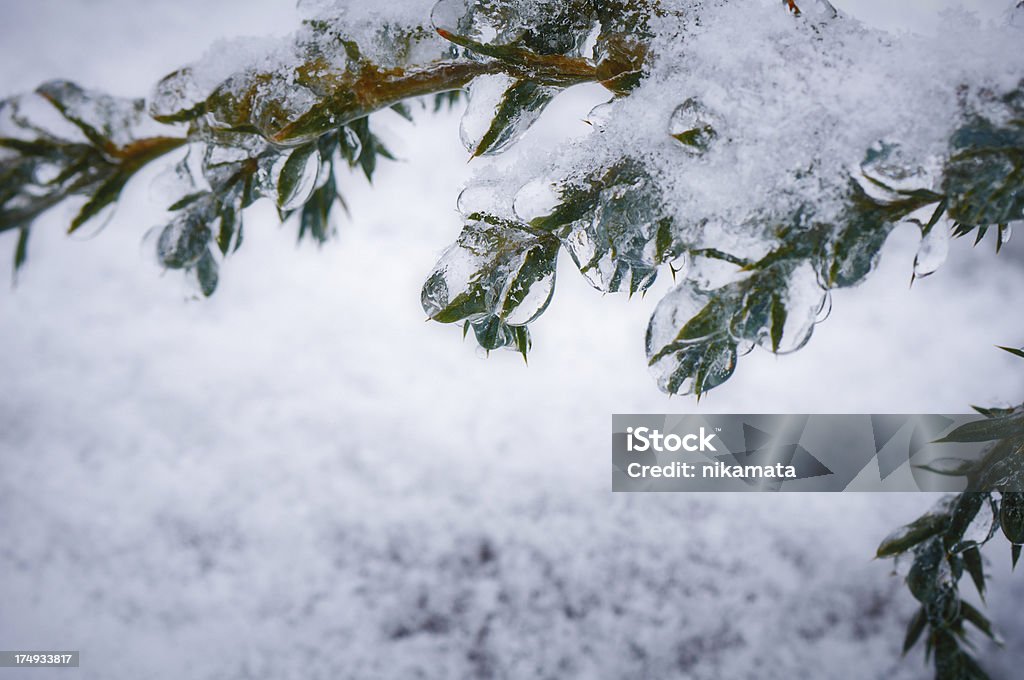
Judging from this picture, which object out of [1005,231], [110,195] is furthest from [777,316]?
[110,195]

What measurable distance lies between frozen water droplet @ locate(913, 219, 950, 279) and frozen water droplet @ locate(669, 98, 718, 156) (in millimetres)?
205

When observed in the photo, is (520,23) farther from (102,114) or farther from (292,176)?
(102,114)

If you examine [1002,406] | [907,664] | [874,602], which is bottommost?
[907,664]

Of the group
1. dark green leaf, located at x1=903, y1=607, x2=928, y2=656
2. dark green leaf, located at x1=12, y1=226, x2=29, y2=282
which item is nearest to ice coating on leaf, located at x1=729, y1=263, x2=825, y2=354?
dark green leaf, located at x1=12, y1=226, x2=29, y2=282

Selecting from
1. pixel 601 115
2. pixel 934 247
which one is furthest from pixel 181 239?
pixel 934 247

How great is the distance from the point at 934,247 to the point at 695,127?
0.23 metres

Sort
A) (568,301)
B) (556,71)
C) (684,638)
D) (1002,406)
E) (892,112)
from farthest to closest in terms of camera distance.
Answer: (568,301), (684,638), (1002,406), (556,71), (892,112)

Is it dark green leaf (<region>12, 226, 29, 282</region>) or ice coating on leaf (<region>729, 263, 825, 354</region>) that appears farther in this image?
dark green leaf (<region>12, 226, 29, 282</region>)

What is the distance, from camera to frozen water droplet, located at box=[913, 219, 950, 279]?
51 cm

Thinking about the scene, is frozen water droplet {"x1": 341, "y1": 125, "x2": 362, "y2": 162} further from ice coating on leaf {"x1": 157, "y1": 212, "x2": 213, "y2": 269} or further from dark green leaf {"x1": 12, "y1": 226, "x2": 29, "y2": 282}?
dark green leaf {"x1": 12, "y1": 226, "x2": 29, "y2": 282}

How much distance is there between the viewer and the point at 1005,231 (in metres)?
0.67

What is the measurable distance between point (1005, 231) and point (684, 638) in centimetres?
203

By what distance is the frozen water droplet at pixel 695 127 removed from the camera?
19.7 inches

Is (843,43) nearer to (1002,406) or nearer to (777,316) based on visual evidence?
(777,316)
